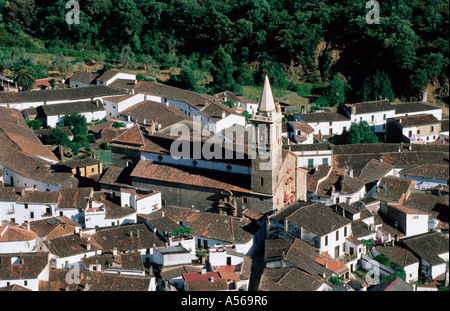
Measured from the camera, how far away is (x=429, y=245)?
3500 cm

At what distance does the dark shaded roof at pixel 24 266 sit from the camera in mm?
30609

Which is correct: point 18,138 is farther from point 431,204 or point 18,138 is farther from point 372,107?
point 372,107

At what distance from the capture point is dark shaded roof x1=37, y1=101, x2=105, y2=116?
53094 millimetres

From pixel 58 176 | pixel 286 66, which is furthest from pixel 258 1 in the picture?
pixel 58 176

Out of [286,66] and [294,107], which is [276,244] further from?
[286,66]

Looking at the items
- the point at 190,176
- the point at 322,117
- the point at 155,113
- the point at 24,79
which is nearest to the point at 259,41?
the point at 322,117

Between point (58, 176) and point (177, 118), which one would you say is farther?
point (177, 118)

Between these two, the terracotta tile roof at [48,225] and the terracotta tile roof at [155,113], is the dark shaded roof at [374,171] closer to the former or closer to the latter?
the terracotta tile roof at [155,113]

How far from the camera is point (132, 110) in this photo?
5428 centimetres

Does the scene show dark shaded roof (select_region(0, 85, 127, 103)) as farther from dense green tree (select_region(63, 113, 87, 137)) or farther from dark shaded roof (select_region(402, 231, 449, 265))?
dark shaded roof (select_region(402, 231, 449, 265))

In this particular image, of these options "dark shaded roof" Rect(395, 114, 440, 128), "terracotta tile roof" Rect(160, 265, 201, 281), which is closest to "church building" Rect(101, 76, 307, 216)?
"terracotta tile roof" Rect(160, 265, 201, 281)

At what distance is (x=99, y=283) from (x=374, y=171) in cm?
1861
